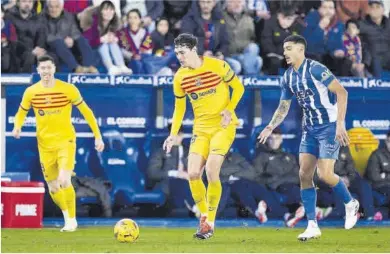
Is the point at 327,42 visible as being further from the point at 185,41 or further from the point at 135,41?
the point at 185,41

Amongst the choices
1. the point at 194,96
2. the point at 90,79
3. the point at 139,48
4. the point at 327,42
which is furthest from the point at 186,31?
the point at 194,96

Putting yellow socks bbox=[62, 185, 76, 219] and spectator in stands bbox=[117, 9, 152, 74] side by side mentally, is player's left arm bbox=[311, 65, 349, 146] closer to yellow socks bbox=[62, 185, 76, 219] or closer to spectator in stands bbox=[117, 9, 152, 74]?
yellow socks bbox=[62, 185, 76, 219]

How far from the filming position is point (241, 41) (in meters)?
19.1

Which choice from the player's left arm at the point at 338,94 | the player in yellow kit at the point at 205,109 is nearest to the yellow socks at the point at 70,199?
the player in yellow kit at the point at 205,109

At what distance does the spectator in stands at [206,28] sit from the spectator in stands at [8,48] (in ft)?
8.77

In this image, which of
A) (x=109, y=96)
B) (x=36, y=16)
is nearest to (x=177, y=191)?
(x=109, y=96)

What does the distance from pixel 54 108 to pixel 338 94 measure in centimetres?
425

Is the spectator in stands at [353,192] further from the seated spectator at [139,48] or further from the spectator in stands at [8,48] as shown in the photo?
the spectator in stands at [8,48]

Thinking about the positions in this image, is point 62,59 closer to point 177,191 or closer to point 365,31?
point 177,191

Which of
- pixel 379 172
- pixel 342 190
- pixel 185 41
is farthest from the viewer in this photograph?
pixel 379 172

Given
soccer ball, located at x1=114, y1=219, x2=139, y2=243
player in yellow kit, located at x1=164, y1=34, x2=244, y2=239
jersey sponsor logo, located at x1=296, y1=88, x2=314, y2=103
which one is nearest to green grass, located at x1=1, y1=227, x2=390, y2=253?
soccer ball, located at x1=114, y1=219, x2=139, y2=243

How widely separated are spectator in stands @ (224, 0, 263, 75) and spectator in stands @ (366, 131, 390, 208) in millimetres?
2289

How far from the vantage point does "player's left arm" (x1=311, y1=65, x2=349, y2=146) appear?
1298 cm

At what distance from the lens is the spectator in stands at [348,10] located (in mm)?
20234
